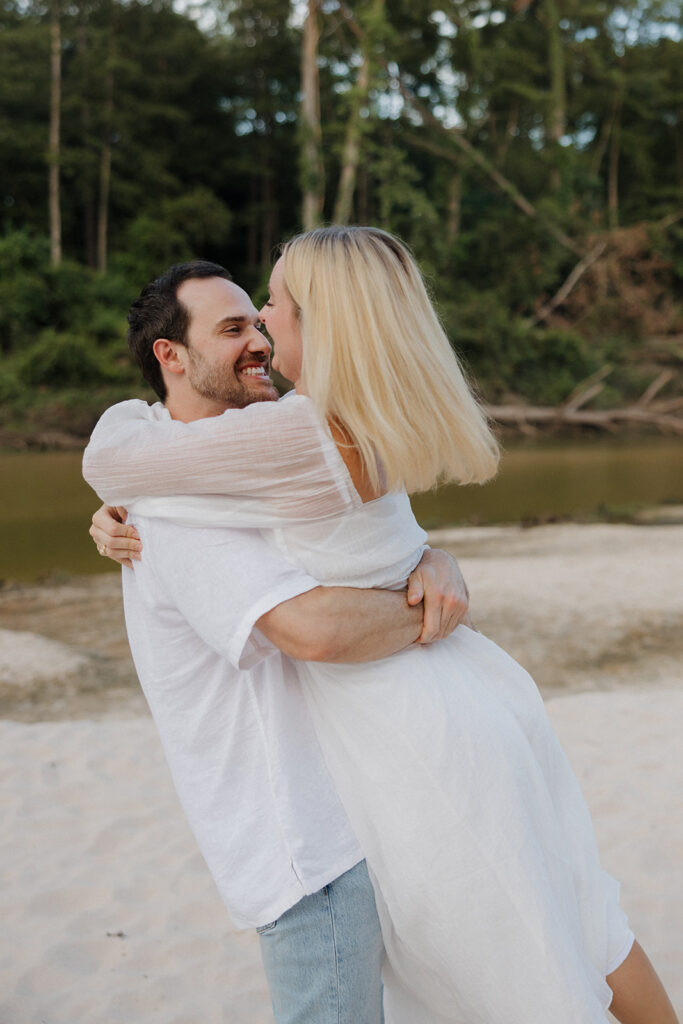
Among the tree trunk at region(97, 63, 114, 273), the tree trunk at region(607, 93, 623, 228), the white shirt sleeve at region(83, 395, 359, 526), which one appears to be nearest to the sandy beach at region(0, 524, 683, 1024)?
the white shirt sleeve at region(83, 395, 359, 526)

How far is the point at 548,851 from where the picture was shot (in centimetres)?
156

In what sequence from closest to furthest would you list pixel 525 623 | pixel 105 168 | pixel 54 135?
pixel 525 623
pixel 54 135
pixel 105 168

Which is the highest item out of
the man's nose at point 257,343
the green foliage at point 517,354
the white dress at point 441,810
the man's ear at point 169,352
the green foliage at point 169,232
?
the man's nose at point 257,343

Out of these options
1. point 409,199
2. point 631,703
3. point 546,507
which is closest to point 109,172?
point 409,199

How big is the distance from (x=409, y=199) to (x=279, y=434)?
27787 mm

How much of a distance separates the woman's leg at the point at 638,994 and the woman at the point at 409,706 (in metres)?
0.16

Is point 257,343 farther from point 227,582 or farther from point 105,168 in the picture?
point 105,168

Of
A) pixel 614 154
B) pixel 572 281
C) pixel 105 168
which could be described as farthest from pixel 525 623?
pixel 614 154

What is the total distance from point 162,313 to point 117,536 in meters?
0.49

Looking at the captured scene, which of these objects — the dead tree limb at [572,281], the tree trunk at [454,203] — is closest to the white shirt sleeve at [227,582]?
the dead tree limb at [572,281]

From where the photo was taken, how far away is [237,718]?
1520 millimetres

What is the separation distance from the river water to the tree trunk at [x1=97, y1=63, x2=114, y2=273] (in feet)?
32.0

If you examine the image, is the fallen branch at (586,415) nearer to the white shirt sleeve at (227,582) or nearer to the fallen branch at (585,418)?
the fallen branch at (585,418)

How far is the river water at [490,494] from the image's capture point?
44.0 feet
